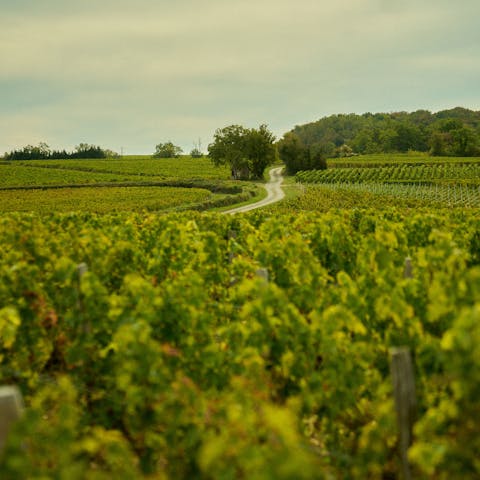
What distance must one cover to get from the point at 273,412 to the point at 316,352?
2606 millimetres

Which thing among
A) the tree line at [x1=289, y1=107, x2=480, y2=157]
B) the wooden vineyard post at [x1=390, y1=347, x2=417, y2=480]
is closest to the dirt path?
the tree line at [x1=289, y1=107, x2=480, y2=157]

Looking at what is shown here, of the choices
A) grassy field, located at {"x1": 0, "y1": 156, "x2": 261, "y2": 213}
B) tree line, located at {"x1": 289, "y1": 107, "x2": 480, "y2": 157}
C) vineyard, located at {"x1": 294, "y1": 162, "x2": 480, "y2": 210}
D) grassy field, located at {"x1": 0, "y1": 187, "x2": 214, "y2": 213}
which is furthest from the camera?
tree line, located at {"x1": 289, "y1": 107, "x2": 480, "y2": 157}

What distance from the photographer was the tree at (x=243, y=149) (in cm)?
8256

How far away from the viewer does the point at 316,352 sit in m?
5.84

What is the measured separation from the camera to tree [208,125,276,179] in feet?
271

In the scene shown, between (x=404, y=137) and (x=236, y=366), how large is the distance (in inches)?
6094

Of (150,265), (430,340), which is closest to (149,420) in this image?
(430,340)

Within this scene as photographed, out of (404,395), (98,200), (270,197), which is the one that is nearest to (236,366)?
(404,395)

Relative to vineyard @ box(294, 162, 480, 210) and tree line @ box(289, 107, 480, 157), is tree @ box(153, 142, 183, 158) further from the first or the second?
vineyard @ box(294, 162, 480, 210)

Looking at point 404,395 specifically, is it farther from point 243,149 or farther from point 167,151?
point 167,151

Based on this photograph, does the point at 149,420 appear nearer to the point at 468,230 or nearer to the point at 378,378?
the point at 378,378

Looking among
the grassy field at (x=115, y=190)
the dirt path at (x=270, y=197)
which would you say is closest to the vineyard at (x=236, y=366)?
the grassy field at (x=115, y=190)

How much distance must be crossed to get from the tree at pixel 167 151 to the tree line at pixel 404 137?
37.9m

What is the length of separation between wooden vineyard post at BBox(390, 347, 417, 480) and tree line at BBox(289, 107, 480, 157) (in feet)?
331
